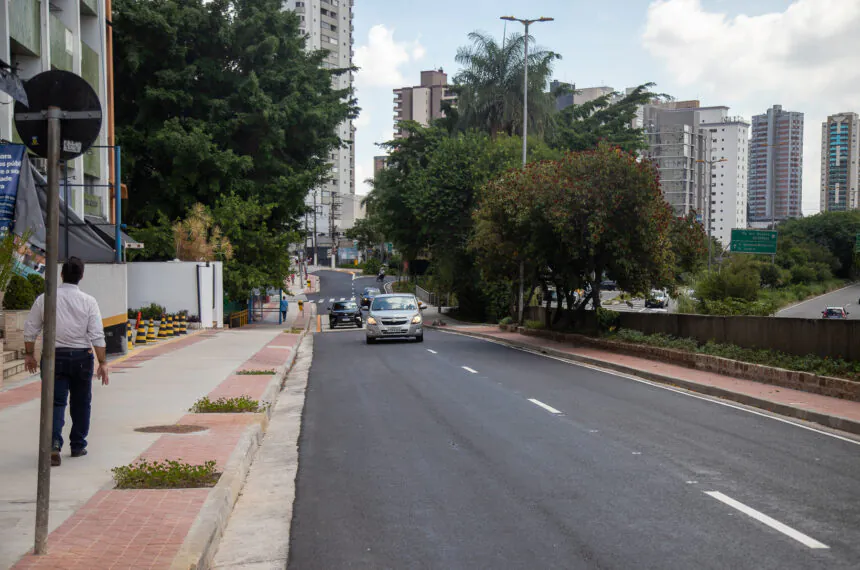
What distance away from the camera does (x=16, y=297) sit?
1828cm

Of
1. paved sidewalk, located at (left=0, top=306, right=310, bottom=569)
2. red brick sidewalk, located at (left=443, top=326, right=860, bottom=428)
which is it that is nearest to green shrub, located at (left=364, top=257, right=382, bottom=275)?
red brick sidewalk, located at (left=443, top=326, right=860, bottom=428)

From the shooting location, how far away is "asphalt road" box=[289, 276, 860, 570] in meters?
6.53

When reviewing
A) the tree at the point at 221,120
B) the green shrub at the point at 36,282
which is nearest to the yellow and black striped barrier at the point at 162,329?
the green shrub at the point at 36,282

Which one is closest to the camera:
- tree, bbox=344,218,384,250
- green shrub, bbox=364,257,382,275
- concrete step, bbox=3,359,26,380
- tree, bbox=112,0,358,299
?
concrete step, bbox=3,359,26,380

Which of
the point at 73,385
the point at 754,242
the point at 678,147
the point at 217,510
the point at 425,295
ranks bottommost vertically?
the point at 425,295

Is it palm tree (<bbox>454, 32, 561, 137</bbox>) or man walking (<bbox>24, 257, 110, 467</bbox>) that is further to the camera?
palm tree (<bbox>454, 32, 561, 137</bbox>)

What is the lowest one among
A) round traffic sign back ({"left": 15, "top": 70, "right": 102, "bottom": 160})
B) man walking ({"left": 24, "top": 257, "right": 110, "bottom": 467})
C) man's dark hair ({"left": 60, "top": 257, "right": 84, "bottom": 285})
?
man walking ({"left": 24, "top": 257, "right": 110, "bottom": 467})

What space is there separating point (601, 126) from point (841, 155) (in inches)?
5203

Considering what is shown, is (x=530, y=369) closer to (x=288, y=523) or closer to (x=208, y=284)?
(x=288, y=523)

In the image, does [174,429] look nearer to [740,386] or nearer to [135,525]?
[135,525]

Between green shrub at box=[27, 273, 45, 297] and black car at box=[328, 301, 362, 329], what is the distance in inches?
1223

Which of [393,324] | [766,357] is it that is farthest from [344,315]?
[766,357]

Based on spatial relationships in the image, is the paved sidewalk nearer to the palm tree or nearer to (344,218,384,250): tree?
the palm tree

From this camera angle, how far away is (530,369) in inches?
886
